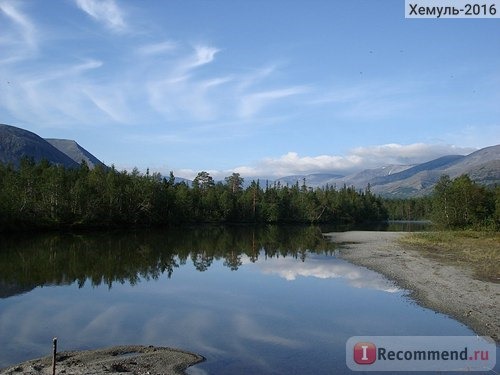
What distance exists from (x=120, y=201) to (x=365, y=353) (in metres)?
96.1

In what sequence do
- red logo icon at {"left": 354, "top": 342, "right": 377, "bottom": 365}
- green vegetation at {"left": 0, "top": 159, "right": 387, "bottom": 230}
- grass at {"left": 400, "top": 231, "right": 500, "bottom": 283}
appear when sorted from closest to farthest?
red logo icon at {"left": 354, "top": 342, "right": 377, "bottom": 365}, grass at {"left": 400, "top": 231, "right": 500, "bottom": 283}, green vegetation at {"left": 0, "top": 159, "right": 387, "bottom": 230}

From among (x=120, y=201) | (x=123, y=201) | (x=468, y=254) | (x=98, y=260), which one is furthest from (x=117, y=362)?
(x=123, y=201)

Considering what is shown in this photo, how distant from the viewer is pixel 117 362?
1641 cm

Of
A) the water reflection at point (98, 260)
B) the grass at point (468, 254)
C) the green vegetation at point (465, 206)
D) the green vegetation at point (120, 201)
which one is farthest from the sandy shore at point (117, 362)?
the green vegetation at point (465, 206)

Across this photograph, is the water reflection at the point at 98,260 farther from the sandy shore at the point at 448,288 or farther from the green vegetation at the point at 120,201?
the green vegetation at the point at 120,201

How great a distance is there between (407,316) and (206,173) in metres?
159

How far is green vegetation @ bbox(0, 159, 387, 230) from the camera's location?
8581cm

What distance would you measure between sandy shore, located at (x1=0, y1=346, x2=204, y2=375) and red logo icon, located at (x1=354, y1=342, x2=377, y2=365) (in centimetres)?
643

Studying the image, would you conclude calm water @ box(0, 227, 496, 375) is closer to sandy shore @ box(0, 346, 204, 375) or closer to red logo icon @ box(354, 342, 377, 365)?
red logo icon @ box(354, 342, 377, 365)

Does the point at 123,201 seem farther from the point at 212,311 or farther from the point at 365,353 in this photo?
the point at 365,353

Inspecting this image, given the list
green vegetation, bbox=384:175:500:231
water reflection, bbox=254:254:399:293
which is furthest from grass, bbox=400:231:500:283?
green vegetation, bbox=384:175:500:231

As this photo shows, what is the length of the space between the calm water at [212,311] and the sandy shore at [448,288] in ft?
3.31

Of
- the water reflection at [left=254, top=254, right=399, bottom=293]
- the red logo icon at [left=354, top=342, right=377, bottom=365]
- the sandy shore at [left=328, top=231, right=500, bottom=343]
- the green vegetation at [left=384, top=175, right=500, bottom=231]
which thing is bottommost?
the water reflection at [left=254, top=254, right=399, bottom=293]

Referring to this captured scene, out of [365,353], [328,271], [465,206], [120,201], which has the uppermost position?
[120,201]
